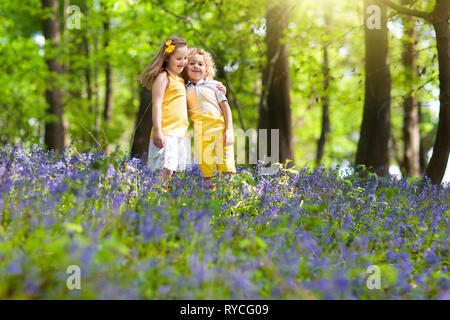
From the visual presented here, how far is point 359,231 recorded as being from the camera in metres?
3.71

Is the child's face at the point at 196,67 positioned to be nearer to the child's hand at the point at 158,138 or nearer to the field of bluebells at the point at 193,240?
the child's hand at the point at 158,138

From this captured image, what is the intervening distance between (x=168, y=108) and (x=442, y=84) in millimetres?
4131

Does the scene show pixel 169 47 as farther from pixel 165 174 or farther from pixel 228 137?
pixel 165 174

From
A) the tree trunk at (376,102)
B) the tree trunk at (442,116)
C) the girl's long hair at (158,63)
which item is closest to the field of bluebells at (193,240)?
the girl's long hair at (158,63)

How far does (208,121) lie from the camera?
190 inches

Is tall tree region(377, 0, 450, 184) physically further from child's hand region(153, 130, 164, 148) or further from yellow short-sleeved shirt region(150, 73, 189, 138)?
child's hand region(153, 130, 164, 148)

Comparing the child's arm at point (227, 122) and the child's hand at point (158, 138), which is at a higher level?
the child's arm at point (227, 122)

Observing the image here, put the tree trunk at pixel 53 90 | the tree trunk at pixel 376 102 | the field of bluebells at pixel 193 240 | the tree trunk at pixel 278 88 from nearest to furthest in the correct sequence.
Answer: the field of bluebells at pixel 193 240, the tree trunk at pixel 376 102, the tree trunk at pixel 278 88, the tree trunk at pixel 53 90

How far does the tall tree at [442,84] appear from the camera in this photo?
19.3ft

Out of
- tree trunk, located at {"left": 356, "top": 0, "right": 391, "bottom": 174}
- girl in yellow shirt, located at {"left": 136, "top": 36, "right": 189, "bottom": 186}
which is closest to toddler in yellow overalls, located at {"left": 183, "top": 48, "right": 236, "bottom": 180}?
girl in yellow shirt, located at {"left": 136, "top": 36, "right": 189, "bottom": 186}

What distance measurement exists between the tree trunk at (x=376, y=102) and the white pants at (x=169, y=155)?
363 centimetres
